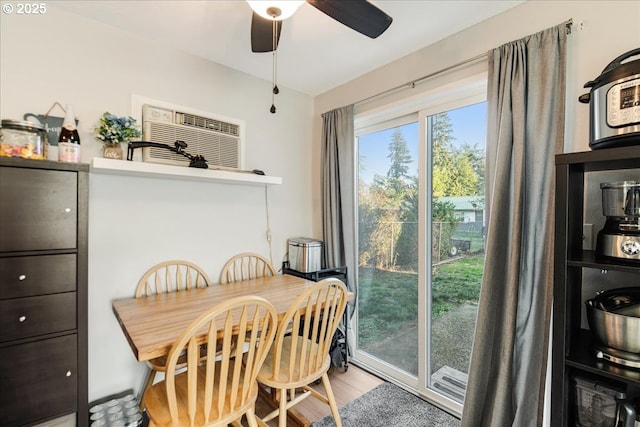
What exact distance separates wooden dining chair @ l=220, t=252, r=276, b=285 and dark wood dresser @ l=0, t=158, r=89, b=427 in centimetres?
100

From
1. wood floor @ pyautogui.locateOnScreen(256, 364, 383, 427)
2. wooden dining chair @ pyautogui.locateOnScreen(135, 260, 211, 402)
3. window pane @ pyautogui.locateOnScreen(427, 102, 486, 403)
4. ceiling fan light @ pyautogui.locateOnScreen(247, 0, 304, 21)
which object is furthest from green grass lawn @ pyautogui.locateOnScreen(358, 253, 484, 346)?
ceiling fan light @ pyautogui.locateOnScreen(247, 0, 304, 21)

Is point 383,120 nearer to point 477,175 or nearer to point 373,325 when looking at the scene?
point 477,175

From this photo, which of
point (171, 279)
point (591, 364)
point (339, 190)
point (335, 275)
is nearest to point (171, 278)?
point (171, 279)

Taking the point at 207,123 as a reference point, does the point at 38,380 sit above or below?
below

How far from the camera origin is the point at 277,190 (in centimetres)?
275

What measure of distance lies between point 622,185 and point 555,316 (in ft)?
1.84

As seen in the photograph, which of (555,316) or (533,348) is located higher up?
(555,316)

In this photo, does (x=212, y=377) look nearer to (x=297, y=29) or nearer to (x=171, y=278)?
(x=171, y=278)

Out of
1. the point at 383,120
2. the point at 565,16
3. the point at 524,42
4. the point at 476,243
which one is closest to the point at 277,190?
the point at 383,120

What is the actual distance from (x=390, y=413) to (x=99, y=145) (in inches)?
102

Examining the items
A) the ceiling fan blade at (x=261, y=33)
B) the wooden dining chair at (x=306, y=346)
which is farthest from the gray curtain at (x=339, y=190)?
the ceiling fan blade at (x=261, y=33)

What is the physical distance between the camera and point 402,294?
239cm

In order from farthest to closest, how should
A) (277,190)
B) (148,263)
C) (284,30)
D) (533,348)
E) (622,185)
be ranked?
(277,190) < (148,263) < (284,30) < (533,348) < (622,185)

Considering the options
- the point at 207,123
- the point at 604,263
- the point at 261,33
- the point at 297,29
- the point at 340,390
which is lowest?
the point at 340,390
